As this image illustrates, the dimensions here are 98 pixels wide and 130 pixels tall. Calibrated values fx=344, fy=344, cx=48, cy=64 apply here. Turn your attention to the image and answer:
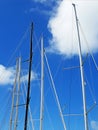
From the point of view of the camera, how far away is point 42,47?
129ft

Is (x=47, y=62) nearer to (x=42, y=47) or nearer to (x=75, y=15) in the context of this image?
(x=42, y=47)

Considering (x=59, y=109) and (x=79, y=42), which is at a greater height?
(x=79, y=42)

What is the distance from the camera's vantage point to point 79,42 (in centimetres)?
3250

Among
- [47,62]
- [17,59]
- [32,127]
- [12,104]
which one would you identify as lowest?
[32,127]

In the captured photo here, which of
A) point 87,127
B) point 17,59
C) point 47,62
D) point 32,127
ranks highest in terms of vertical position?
point 17,59

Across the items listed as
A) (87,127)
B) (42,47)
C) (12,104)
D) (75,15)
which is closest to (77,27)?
(75,15)

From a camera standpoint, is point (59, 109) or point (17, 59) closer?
point (59, 109)

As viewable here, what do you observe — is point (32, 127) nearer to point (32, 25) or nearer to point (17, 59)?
point (17, 59)

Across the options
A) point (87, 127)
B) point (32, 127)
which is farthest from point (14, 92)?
point (87, 127)

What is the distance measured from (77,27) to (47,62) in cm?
767

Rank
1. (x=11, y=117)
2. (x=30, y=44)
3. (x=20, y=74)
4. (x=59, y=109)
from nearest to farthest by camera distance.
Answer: (x=30, y=44)
(x=59, y=109)
(x=11, y=117)
(x=20, y=74)

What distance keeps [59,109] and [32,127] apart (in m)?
8.08

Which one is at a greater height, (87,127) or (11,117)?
(11,117)

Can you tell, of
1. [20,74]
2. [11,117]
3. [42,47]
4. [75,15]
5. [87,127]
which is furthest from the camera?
[20,74]
